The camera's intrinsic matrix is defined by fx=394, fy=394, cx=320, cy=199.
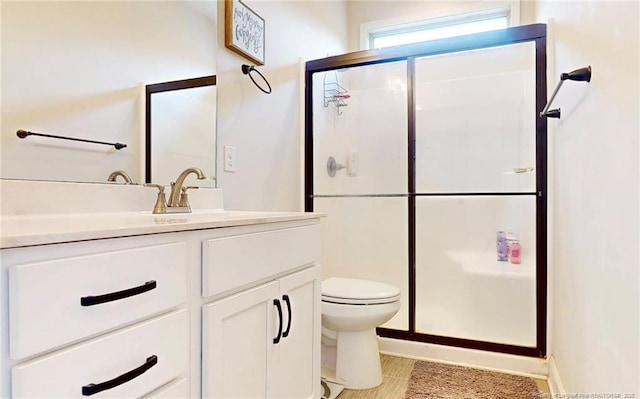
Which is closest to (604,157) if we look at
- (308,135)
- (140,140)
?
(140,140)

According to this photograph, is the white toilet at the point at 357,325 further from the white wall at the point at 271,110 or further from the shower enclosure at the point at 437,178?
the white wall at the point at 271,110

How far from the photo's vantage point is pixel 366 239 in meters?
2.68

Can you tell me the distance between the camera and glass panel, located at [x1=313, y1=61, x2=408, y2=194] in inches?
98.9

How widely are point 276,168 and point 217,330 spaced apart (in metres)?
1.33

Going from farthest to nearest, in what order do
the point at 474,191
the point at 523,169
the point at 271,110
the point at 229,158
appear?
the point at 474,191 < the point at 523,169 < the point at 271,110 < the point at 229,158

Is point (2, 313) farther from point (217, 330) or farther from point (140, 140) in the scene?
point (140, 140)

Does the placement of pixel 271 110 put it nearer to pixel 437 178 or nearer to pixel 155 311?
pixel 437 178

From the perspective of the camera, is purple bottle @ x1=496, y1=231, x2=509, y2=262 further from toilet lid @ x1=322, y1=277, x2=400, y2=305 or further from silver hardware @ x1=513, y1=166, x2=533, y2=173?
toilet lid @ x1=322, y1=277, x2=400, y2=305

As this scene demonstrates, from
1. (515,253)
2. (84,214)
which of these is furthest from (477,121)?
(84,214)

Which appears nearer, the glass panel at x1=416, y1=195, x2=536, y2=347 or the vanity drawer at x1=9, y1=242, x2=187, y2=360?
the vanity drawer at x1=9, y1=242, x2=187, y2=360

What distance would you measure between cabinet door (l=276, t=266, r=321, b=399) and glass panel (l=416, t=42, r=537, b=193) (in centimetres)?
127

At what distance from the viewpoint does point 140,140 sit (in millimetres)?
1313

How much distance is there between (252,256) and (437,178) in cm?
169

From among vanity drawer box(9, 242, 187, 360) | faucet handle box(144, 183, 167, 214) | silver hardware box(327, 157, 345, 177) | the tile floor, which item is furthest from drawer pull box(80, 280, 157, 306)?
silver hardware box(327, 157, 345, 177)
